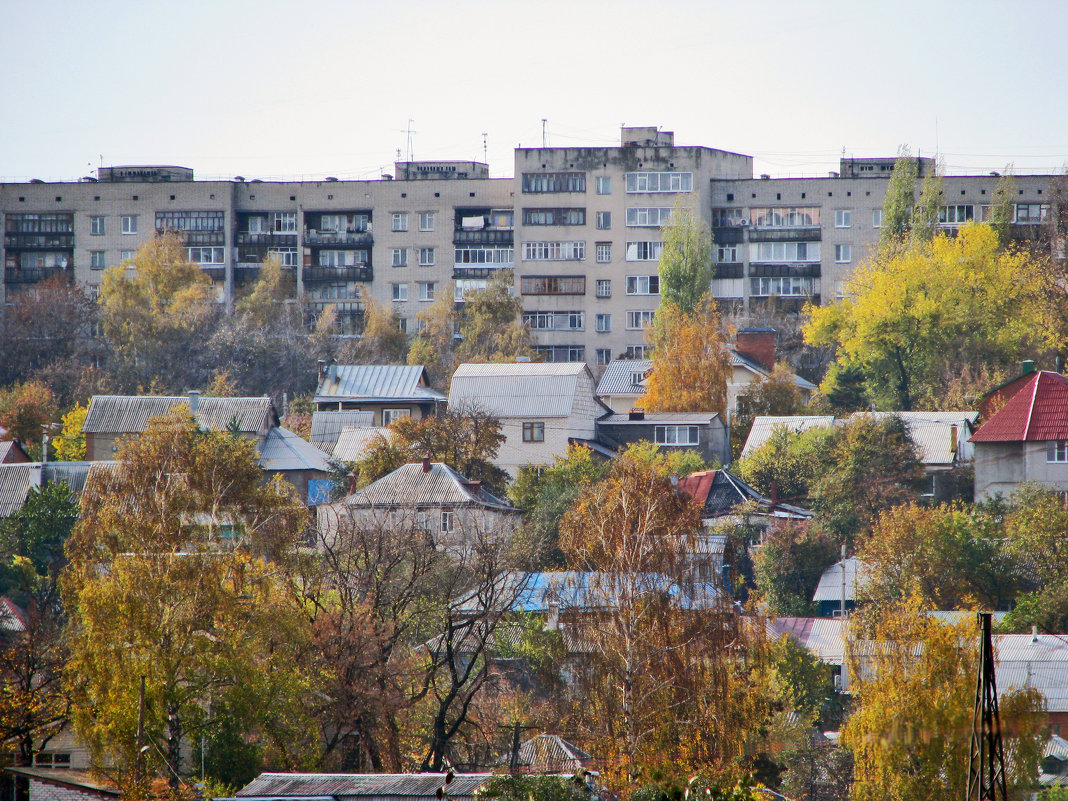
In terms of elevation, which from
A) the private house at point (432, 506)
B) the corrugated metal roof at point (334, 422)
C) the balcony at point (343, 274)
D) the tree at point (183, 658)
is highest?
the balcony at point (343, 274)

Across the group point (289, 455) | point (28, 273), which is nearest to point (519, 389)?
point (289, 455)

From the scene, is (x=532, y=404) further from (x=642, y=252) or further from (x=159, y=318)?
(x=642, y=252)

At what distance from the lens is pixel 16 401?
70.2 meters

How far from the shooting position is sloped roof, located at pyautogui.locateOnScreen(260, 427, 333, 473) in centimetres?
5912

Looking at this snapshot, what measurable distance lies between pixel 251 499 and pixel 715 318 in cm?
3581

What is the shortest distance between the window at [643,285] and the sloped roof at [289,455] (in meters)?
30.1

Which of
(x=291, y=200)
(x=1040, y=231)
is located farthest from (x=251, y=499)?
(x=1040, y=231)

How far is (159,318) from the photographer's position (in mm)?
79312

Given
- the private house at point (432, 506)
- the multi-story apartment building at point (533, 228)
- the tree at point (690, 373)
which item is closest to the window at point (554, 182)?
the multi-story apartment building at point (533, 228)

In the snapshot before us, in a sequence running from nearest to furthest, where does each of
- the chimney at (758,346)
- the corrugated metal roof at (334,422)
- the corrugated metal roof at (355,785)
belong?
the corrugated metal roof at (355,785), the corrugated metal roof at (334,422), the chimney at (758,346)

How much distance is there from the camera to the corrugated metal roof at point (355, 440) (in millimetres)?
61013

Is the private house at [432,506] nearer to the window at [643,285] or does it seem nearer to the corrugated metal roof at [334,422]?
the corrugated metal roof at [334,422]

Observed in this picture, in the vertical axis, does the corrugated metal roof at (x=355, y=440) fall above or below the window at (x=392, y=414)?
below

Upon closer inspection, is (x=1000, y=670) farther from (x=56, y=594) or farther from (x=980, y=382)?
(x=56, y=594)
